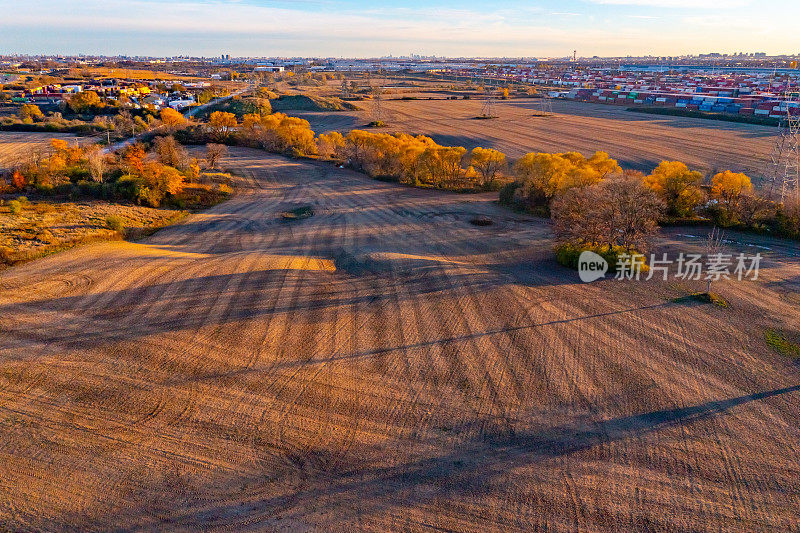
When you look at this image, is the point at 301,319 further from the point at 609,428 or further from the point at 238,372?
the point at 609,428

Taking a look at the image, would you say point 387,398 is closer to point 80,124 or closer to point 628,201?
point 628,201

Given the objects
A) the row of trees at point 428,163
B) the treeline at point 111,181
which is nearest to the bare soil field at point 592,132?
the row of trees at point 428,163

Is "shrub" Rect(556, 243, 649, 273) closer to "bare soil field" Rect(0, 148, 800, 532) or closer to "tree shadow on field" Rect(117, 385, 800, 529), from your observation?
"bare soil field" Rect(0, 148, 800, 532)

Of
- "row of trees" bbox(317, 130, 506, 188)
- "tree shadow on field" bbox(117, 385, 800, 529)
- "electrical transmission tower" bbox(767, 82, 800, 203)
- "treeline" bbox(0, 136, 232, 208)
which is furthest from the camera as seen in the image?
"row of trees" bbox(317, 130, 506, 188)

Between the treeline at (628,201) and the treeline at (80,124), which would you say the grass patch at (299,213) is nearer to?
the treeline at (628,201)

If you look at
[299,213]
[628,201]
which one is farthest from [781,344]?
[299,213]

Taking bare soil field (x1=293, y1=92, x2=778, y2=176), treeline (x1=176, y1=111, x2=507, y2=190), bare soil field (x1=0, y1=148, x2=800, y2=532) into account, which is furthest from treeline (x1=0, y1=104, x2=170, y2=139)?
bare soil field (x1=0, y1=148, x2=800, y2=532)
